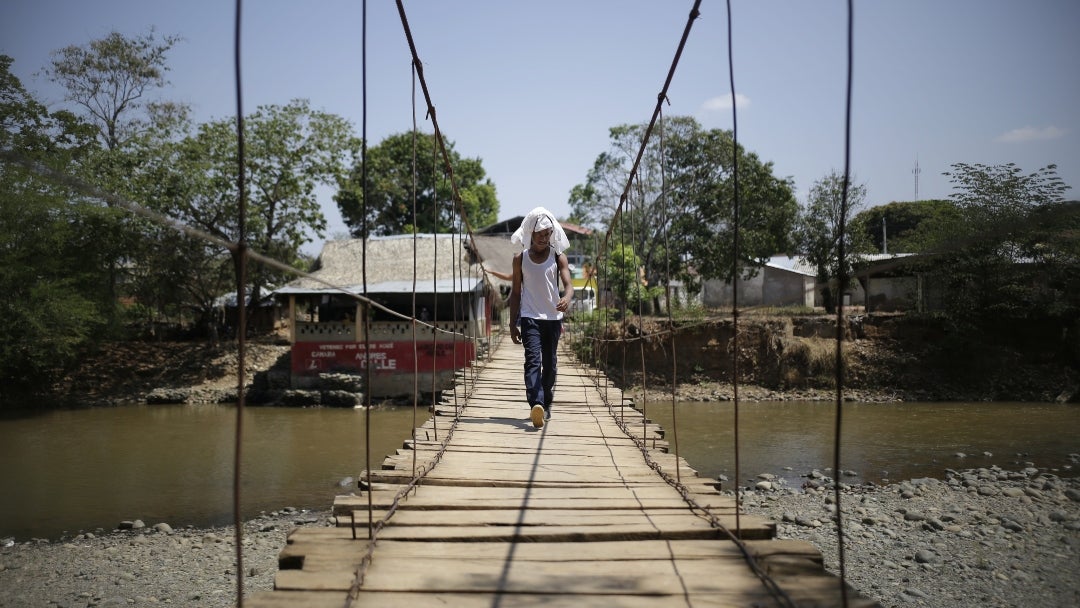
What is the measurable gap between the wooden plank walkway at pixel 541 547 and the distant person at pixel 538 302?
Answer: 780mm

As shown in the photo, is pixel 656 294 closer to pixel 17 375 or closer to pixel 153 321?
pixel 153 321

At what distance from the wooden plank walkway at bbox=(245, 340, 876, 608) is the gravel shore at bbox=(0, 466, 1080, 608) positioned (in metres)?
2.88

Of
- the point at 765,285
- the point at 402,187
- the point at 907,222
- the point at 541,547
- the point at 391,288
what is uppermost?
the point at 402,187

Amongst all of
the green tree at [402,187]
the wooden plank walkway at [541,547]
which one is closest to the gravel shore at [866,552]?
the wooden plank walkway at [541,547]

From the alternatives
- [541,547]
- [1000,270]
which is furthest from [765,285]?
[541,547]

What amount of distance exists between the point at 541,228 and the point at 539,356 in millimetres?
560

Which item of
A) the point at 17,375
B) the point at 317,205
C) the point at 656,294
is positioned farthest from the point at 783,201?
the point at 17,375

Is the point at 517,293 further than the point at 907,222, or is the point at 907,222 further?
the point at 907,222

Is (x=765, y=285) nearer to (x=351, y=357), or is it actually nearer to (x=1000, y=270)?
(x=1000, y=270)

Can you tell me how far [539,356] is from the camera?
10.6 feet

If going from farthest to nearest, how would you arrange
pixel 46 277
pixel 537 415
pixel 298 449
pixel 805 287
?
pixel 805 287
pixel 46 277
pixel 298 449
pixel 537 415

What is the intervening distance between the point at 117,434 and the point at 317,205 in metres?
6.32

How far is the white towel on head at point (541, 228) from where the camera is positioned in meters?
3.24

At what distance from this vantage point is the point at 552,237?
11.1 ft
